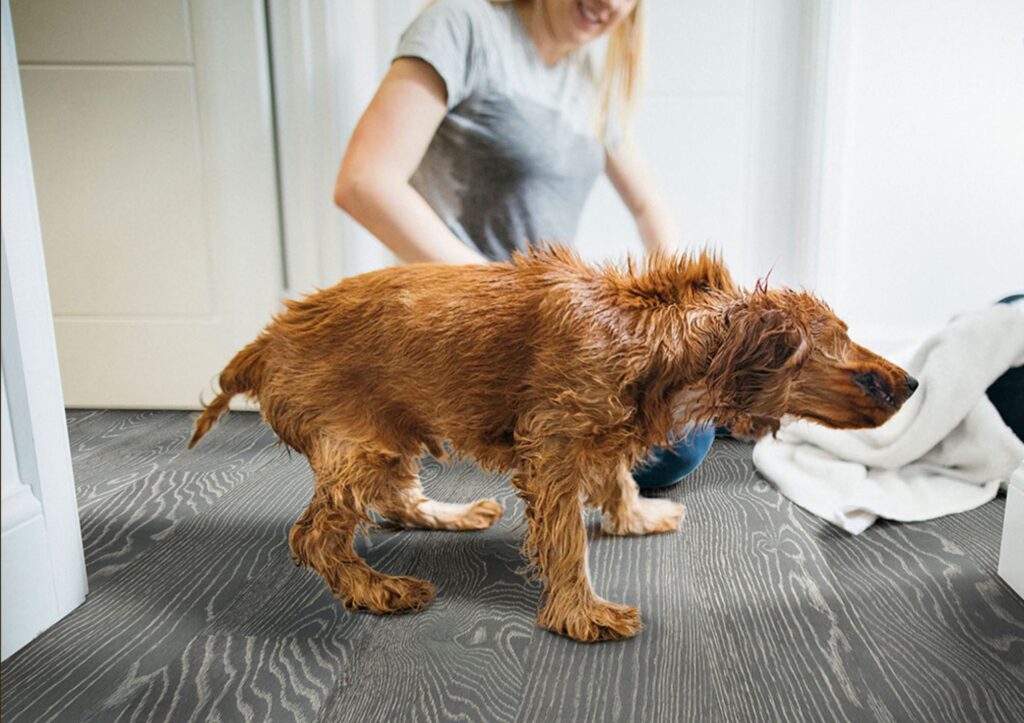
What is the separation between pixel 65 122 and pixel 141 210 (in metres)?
0.22

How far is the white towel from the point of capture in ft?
3.69

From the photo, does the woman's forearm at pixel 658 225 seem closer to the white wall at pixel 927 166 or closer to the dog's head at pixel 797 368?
the white wall at pixel 927 166

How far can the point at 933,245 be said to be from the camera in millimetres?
1373

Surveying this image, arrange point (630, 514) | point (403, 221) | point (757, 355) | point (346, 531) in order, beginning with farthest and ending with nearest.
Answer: point (403, 221) → point (630, 514) → point (346, 531) → point (757, 355)

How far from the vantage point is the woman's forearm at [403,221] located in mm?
1142

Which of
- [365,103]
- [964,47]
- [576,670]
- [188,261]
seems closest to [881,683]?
[576,670]

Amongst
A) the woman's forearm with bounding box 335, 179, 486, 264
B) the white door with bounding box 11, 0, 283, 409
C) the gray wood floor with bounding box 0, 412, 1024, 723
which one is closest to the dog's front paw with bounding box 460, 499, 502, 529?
the gray wood floor with bounding box 0, 412, 1024, 723

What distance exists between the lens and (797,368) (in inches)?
27.8

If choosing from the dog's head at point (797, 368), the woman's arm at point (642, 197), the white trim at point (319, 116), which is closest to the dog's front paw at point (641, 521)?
the dog's head at point (797, 368)

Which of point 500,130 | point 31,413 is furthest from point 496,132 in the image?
point 31,413

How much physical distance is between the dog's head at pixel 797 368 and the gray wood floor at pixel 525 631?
25 centimetres

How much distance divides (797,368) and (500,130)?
731mm

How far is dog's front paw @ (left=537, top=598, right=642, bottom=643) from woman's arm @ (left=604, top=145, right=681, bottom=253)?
80 centimetres

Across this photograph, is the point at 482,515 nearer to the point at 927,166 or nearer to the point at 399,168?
the point at 399,168
